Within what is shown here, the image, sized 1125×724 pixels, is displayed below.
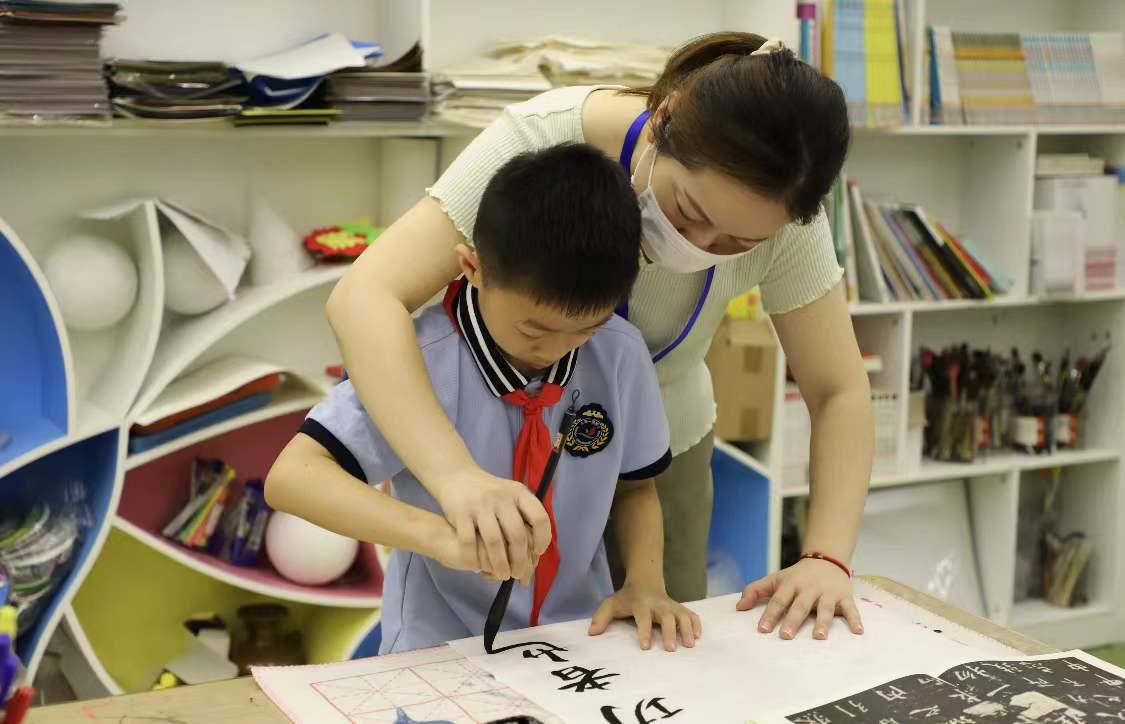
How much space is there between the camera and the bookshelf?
7.22 ft

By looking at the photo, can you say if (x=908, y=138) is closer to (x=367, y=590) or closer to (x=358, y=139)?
(x=358, y=139)

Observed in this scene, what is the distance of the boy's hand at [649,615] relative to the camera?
112 centimetres

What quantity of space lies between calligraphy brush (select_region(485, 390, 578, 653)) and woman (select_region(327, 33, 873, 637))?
0.31ft

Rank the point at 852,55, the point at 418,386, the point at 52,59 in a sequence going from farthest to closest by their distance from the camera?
the point at 852,55 → the point at 52,59 → the point at 418,386

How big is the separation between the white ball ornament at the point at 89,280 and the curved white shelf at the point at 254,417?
263 mm

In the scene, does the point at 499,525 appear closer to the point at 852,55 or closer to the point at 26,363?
the point at 26,363

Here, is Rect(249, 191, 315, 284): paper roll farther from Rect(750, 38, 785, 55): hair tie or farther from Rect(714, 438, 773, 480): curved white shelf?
Rect(750, 38, 785, 55): hair tie

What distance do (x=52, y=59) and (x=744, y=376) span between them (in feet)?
4.93

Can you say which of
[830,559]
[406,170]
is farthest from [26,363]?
[830,559]

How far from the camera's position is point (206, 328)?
2250 mm

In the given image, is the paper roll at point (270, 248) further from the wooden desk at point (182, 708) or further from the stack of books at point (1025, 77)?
the stack of books at point (1025, 77)

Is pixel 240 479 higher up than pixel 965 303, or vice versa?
pixel 965 303

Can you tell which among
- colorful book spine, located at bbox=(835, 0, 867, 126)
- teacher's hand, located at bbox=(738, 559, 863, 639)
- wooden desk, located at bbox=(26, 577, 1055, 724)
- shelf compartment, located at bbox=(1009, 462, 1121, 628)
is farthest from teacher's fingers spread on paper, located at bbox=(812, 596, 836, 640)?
shelf compartment, located at bbox=(1009, 462, 1121, 628)

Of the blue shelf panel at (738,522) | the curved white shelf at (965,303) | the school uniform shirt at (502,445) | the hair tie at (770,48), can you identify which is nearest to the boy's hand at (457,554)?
the school uniform shirt at (502,445)
